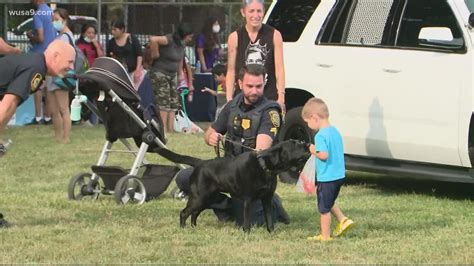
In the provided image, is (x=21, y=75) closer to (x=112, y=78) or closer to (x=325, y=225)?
(x=112, y=78)

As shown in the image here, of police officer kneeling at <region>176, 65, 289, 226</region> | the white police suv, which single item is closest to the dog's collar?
police officer kneeling at <region>176, 65, 289, 226</region>

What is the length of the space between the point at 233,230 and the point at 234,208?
34 cm

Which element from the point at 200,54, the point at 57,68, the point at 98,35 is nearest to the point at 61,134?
the point at 98,35

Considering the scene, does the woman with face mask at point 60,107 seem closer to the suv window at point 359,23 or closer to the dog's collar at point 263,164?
the suv window at point 359,23

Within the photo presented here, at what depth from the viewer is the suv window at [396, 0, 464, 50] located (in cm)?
895

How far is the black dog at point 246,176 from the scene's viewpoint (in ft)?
23.3

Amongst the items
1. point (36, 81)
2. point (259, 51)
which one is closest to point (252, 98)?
point (259, 51)

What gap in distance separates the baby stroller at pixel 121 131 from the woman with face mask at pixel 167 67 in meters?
6.68

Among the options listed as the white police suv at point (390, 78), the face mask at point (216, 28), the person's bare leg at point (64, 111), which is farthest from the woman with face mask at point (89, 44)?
the white police suv at point (390, 78)

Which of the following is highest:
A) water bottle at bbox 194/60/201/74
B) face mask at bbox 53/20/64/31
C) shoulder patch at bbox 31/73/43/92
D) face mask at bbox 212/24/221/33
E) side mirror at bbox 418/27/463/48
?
side mirror at bbox 418/27/463/48

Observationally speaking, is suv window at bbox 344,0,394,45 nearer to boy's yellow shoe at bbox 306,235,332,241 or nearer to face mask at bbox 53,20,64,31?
boy's yellow shoe at bbox 306,235,332,241

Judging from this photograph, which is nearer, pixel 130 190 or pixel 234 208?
pixel 234 208

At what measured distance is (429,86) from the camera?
8.94 metres

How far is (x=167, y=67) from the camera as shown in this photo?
16062 millimetres
